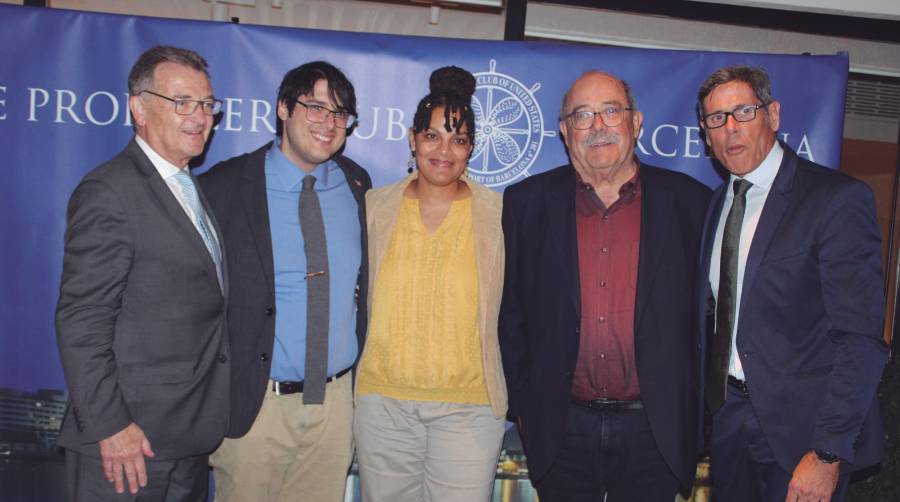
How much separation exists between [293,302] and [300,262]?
0.15 meters

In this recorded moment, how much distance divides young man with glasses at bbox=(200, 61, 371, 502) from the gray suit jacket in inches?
7.2

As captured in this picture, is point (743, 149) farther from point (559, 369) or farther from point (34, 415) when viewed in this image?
point (34, 415)

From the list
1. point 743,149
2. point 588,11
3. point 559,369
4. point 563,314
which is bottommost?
point 559,369

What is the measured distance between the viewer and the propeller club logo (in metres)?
3.68

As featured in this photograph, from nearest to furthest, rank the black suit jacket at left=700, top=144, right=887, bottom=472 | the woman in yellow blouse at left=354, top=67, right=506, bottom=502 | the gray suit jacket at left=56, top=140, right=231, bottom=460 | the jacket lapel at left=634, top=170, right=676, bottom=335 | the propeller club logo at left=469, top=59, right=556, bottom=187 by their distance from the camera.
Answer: the gray suit jacket at left=56, top=140, right=231, bottom=460 < the black suit jacket at left=700, top=144, right=887, bottom=472 < the jacket lapel at left=634, top=170, right=676, bottom=335 < the woman in yellow blouse at left=354, top=67, right=506, bottom=502 < the propeller club logo at left=469, top=59, right=556, bottom=187

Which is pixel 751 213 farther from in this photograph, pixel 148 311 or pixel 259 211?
pixel 148 311

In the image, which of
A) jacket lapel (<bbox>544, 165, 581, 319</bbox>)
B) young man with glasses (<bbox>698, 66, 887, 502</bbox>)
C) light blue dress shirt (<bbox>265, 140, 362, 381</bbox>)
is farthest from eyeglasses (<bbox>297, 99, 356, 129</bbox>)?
young man with glasses (<bbox>698, 66, 887, 502</bbox>)

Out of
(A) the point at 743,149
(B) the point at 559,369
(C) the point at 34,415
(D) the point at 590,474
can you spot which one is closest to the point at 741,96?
(A) the point at 743,149

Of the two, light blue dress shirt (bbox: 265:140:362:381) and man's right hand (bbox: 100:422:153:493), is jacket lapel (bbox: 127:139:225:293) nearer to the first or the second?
light blue dress shirt (bbox: 265:140:362:381)

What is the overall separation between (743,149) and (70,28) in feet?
10.5

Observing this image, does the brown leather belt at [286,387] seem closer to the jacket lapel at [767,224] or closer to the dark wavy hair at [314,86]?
the dark wavy hair at [314,86]

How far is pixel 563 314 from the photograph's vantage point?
2666 millimetres

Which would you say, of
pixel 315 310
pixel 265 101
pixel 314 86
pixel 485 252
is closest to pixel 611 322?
pixel 485 252

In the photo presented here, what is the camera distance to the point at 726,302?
250cm
